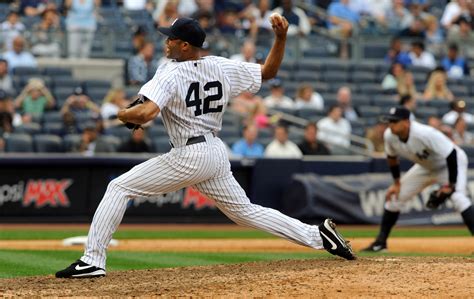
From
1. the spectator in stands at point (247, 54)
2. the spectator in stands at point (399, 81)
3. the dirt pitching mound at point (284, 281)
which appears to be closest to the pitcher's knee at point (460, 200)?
the dirt pitching mound at point (284, 281)

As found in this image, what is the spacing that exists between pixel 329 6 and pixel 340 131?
4.73 m

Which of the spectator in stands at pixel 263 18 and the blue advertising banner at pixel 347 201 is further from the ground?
the spectator in stands at pixel 263 18

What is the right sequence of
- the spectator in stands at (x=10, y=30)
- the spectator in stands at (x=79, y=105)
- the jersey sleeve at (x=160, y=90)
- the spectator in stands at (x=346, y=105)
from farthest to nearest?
the spectator in stands at (x=346, y=105), the spectator in stands at (x=10, y=30), the spectator in stands at (x=79, y=105), the jersey sleeve at (x=160, y=90)

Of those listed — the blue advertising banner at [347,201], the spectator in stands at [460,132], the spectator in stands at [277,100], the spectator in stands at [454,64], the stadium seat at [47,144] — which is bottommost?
the blue advertising banner at [347,201]

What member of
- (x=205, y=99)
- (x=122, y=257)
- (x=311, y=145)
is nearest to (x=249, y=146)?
(x=311, y=145)

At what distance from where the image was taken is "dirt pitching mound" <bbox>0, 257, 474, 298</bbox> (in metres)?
6.62

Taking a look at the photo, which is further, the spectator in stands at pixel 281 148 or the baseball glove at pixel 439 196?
the spectator in stands at pixel 281 148

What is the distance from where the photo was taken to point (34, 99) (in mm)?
15859

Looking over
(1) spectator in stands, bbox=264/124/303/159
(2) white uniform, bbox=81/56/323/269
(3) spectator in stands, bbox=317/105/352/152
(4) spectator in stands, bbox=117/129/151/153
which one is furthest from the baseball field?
(3) spectator in stands, bbox=317/105/352/152

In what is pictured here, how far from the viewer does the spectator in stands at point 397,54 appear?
1984 centimetres

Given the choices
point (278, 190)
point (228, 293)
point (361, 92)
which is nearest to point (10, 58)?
point (278, 190)

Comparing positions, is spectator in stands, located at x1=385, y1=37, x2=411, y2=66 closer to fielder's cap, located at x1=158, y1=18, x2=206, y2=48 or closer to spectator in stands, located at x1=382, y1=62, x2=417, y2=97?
spectator in stands, located at x1=382, y1=62, x2=417, y2=97

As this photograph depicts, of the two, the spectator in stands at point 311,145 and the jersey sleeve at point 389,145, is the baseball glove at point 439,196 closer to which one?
the jersey sleeve at point 389,145

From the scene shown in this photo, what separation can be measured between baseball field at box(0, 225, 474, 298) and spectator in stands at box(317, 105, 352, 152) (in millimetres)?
5294
